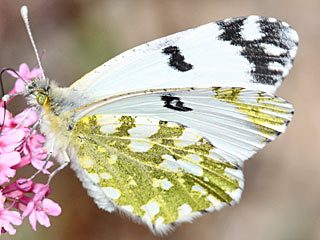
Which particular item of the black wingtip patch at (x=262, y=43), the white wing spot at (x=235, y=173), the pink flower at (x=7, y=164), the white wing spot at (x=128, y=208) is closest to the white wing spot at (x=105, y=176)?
the white wing spot at (x=128, y=208)

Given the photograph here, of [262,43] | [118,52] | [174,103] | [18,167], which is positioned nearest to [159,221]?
[174,103]

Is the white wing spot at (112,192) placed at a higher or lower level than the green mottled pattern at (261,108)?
lower

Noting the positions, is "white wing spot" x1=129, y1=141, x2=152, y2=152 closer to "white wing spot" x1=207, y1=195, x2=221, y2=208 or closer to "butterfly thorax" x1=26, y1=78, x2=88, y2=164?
"butterfly thorax" x1=26, y1=78, x2=88, y2=164

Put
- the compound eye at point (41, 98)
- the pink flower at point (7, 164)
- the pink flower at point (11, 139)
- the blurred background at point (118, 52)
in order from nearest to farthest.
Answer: the pink flower at point (7, 164)
the pink flower at point (11, 139)
the compound eye at point (41, 98)
the blurred background at point (118, 52)

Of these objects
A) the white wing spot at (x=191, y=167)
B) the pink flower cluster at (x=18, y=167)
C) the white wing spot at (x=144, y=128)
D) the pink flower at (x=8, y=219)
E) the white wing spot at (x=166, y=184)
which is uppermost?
the white wing spot at (x=144, y=128)

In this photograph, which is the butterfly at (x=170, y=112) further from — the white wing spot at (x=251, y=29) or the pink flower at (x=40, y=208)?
the pink flower at (x=40, y=208)

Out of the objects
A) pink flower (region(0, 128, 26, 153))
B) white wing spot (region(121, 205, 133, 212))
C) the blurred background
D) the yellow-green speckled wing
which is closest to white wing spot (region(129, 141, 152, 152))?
the yellow-green speckled wing

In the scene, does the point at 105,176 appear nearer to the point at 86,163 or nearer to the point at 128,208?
the point at 86,163
